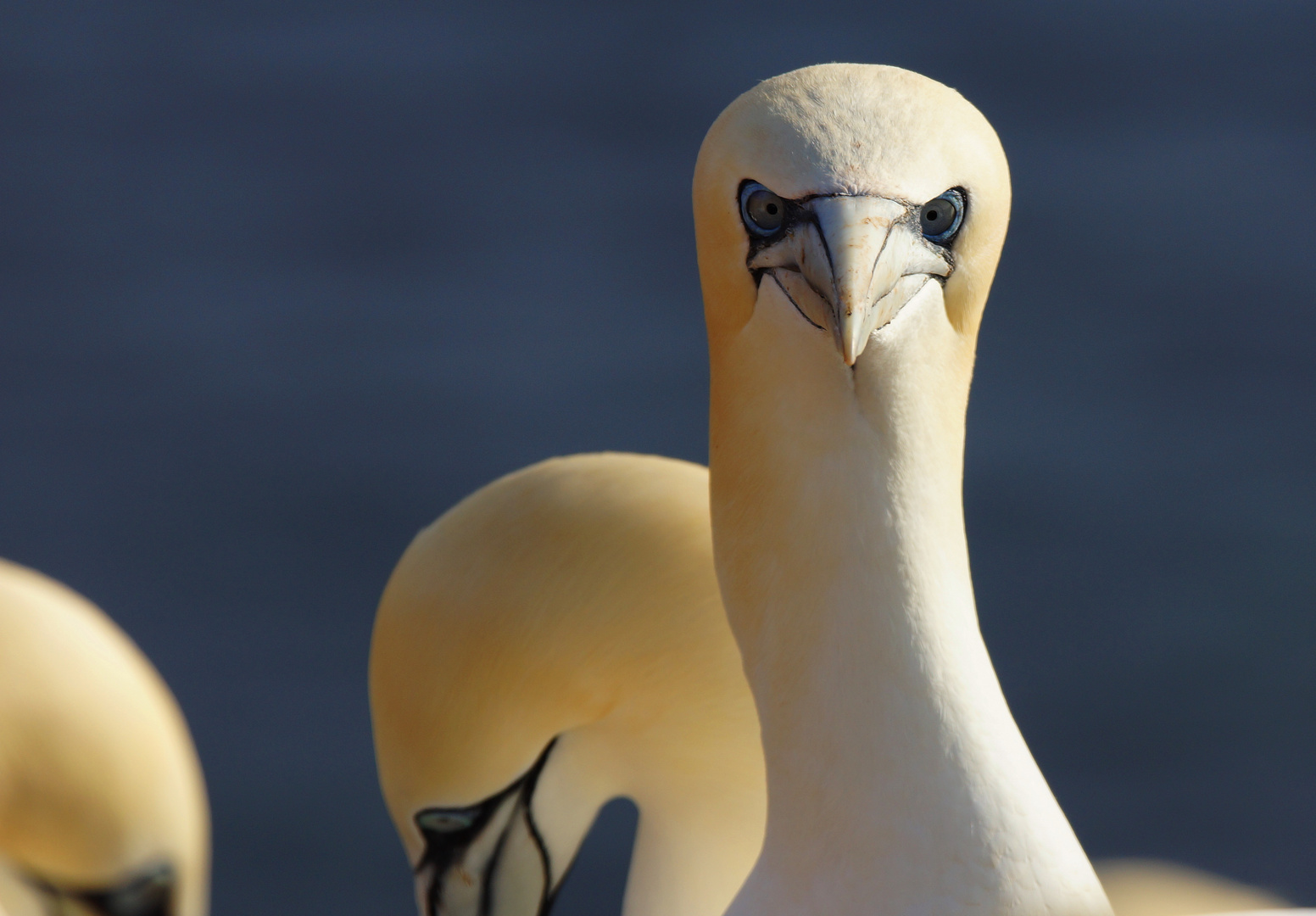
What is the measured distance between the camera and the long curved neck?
1163mm

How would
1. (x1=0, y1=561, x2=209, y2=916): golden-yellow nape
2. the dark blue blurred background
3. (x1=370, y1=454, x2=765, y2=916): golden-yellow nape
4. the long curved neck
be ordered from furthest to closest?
the dark blue blurred background → (x1=0, y1=561, x2=209, y2=916): golden-yellow nape → (x1=370, y1=454, x2=765, y2=916): golden-yellow nape → the long curved neck

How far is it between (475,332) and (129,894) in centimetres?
148

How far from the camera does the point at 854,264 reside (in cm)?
105

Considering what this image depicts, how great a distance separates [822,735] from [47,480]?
90.3 inches

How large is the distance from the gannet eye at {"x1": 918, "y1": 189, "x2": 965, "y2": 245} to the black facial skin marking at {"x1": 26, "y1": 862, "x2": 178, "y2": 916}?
1206mm

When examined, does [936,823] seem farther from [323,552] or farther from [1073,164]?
[1073,164]

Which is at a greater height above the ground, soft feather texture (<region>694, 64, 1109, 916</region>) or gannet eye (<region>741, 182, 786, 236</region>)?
gannet eye (<region>741, 182, 786, 236</region>)

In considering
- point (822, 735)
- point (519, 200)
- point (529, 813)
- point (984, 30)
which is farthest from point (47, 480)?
point (822, 735)

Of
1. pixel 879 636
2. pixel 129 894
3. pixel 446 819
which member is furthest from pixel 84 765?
pixel 879 636

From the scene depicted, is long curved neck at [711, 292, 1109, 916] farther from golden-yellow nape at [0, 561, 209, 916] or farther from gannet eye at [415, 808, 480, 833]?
golden-yellow nape at [0, 561, 209, 916]

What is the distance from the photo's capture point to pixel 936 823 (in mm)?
1207

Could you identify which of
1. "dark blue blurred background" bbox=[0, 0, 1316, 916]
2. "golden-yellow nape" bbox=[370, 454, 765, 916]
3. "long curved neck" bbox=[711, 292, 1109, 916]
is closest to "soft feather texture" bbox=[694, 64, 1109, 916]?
"long curved neck" bbox=[711, 292, 1109, 916]

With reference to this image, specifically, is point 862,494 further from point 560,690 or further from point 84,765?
point 84,765

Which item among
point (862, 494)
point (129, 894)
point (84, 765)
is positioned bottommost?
point (129, 894)
